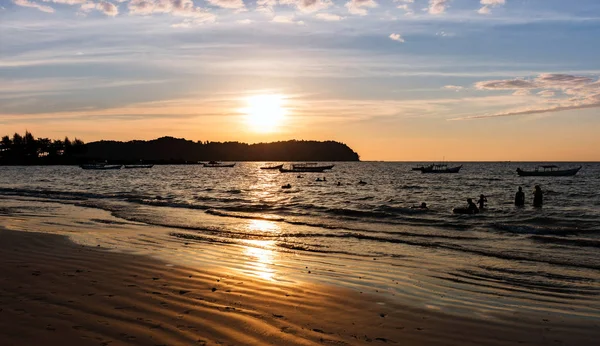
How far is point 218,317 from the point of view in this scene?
7.93m

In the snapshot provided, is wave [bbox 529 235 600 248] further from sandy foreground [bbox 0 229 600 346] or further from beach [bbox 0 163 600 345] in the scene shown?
sandy foreground [bbox 0 229 600 346]

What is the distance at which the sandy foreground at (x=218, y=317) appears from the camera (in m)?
7.06

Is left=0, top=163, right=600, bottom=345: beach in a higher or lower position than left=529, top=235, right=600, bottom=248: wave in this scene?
higher

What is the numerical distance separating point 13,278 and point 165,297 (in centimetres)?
360

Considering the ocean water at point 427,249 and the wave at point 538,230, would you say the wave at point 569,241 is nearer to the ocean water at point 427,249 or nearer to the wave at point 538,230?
the ocean water at point 427,249

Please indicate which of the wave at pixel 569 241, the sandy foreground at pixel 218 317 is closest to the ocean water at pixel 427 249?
the wave at pixel 569 241

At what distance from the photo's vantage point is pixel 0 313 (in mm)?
7754

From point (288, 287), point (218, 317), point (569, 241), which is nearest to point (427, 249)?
point (569, 241)

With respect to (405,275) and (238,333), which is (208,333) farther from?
(405,275)

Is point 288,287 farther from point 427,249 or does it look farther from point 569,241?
point 569,241

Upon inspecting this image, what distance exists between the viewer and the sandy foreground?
7.06 meters

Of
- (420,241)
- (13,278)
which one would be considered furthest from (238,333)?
(420,241)

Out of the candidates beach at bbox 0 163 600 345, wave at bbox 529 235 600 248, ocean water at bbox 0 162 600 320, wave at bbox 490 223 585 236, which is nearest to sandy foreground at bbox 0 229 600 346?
beach at bbox 0 163 600 345

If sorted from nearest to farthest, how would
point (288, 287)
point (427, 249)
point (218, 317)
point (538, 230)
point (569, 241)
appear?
point (218, 317) → point (288, 287) → point (427, 249) → point (569, 241) → point (538, 230)
